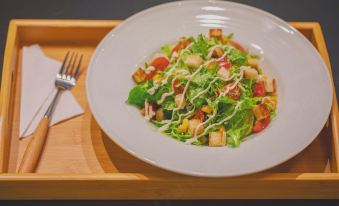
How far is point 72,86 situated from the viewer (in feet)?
6.07

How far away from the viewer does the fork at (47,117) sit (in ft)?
5.09

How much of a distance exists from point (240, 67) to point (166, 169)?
0.56 m

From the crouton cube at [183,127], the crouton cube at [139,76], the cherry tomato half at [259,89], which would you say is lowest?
the crouton cube at [183,127]

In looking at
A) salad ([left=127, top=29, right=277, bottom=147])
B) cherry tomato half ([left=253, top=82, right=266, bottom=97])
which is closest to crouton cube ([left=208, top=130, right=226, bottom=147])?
salad ([left=127, top=29, right=277, bottom=147])

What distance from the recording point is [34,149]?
1.58 m

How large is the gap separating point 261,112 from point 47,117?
2.52 feet

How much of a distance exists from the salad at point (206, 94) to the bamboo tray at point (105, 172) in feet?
0.52

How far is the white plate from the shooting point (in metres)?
1.47

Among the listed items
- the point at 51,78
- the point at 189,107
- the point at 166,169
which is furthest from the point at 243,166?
the point at 51,78

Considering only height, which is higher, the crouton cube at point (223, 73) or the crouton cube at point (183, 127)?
the crouton cube at point (223, 73)

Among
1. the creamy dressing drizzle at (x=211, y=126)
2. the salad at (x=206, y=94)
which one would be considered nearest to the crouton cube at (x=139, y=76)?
the salad at (x=206, y=94)

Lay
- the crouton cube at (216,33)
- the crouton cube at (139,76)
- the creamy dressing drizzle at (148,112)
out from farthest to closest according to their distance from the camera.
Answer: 1. the crouton cube at (216,33)
2. the crouton cube at (139,76)
3. the creamy dressing drizzle at (148,112)

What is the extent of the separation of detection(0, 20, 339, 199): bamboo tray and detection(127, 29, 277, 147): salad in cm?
16

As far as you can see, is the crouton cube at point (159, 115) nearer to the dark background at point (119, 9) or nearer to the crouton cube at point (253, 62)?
the crouton cube at point (253, 62)
